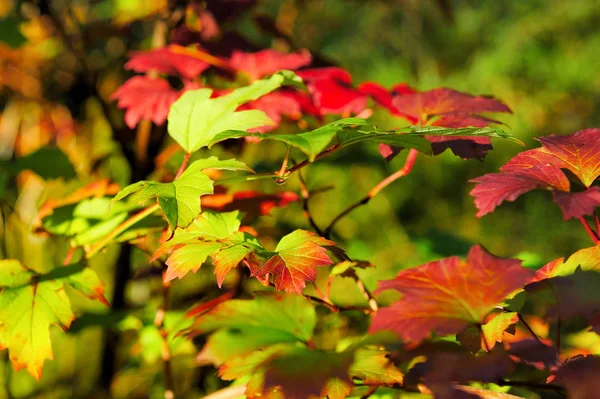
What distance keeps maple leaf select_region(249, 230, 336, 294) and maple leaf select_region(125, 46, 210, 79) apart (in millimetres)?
387

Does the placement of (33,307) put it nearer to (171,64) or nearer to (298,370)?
(298,370)

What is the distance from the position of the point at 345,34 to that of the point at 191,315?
291 cm

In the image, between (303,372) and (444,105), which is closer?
(303,372)

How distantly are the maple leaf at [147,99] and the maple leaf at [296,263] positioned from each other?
32 centimetres

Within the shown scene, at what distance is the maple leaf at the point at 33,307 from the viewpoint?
21.2 inches

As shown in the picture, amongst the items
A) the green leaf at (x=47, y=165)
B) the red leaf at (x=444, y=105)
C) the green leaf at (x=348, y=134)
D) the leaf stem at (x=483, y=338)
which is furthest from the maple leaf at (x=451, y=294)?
the green leaf at (x=47, y=165)

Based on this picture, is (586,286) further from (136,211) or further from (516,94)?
(516,94)

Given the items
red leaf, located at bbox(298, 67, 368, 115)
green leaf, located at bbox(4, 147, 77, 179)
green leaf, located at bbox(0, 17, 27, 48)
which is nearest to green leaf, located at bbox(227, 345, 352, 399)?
red leaf, located at bbox(298, 67, 368, 115)

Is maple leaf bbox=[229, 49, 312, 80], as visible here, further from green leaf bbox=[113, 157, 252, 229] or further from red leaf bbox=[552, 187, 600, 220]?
red leaf bbox=[552, 187, 600, 220]

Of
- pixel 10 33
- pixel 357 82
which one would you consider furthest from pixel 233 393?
pixel 357 82

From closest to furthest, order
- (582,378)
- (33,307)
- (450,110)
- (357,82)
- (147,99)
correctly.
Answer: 1. (582,378)
2. (33,307)
3. (450,110)
4. (147,99)
5. (357,82)

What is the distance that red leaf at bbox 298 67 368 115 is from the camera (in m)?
0.76

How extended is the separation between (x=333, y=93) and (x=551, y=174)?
36cm

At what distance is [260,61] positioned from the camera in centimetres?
83
